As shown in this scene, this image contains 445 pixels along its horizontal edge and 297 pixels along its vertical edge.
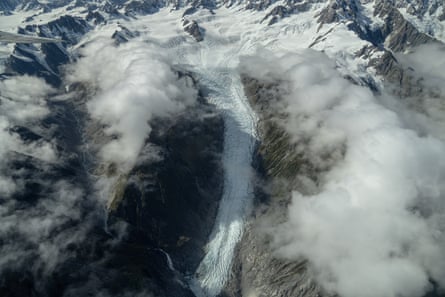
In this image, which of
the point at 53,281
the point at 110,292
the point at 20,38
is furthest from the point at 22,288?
the point at 20,38

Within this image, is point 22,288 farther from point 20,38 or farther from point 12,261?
point 20,38

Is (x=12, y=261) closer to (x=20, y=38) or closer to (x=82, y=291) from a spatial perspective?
(x=82, y=291)

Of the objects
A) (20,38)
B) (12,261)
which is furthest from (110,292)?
(20,38)

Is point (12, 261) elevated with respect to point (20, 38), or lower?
lower

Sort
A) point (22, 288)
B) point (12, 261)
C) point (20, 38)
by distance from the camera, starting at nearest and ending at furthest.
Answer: point (20, 38) < point (22, 288) < point (12, 261)

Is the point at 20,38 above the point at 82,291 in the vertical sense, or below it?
above

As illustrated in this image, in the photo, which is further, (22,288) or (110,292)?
(110,292)

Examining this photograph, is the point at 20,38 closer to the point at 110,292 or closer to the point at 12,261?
the point at 12,261

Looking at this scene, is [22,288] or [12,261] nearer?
[22,288]

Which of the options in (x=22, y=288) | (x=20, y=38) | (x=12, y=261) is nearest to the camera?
(x=20, y=38)
